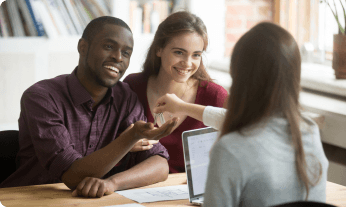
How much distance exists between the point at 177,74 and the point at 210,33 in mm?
1506

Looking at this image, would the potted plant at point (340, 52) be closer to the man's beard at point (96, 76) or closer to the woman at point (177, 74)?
the woman at point (177, 74)

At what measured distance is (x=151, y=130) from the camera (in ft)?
4.17

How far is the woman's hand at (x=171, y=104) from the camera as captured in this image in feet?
4.55

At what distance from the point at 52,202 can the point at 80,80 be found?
0.54 m

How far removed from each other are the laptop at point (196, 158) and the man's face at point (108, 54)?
0.49 metres

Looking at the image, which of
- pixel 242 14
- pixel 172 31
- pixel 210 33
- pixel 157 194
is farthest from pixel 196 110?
pixel 242 14

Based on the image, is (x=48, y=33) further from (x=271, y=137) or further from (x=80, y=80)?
(x=271, y=137)

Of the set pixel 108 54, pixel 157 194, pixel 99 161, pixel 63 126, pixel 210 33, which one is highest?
pixel 108 54

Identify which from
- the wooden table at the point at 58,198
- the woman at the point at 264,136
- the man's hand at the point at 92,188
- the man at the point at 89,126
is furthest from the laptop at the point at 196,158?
the woman at the point at 264,136

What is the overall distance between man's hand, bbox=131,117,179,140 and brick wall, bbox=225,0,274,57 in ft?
7.19

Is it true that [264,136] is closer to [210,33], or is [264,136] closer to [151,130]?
[151,130]

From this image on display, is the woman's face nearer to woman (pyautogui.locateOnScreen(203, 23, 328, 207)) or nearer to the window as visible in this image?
woman (pyautogui.locateOnScreen(203, 23, 328, 207))

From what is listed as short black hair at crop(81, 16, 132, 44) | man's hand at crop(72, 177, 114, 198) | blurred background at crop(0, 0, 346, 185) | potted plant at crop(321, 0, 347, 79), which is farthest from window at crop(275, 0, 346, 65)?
man's hand at crop(72, 177, 114, 198)

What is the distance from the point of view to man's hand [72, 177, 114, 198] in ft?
4.19
